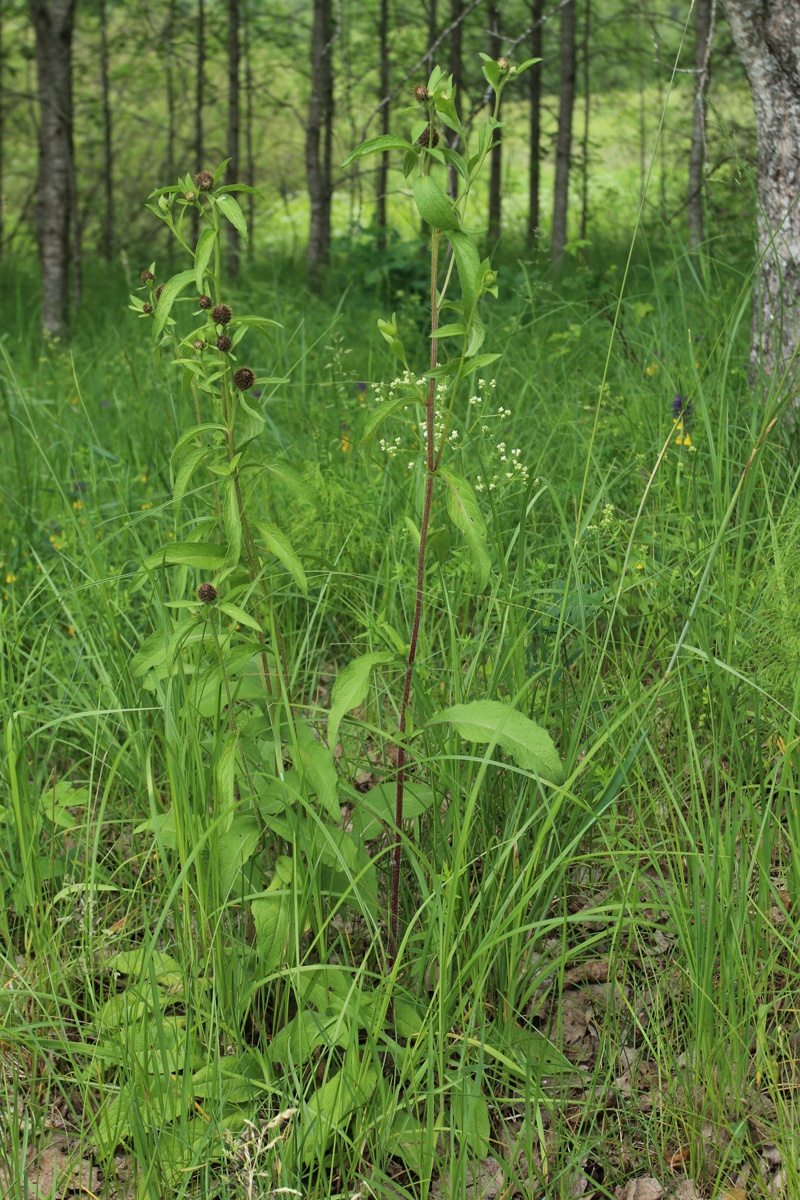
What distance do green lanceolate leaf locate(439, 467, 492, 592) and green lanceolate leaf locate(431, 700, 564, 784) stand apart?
0.20m

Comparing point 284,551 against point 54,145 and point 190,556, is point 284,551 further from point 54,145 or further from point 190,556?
point 54,145

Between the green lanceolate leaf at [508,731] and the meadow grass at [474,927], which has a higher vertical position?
the green lanceolate leaf at [508,731]

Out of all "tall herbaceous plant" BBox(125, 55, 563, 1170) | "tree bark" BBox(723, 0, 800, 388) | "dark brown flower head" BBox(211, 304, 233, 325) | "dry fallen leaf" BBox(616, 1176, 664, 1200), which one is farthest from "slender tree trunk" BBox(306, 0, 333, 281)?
"dry fallen leaf" BBox(616, 1176, 664, 1200)

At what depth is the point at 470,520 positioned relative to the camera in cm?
142

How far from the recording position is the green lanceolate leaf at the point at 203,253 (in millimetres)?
1399

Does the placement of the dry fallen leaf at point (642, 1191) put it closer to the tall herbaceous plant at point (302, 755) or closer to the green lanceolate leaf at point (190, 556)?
the tall herbaceous plant at point (302, 755)

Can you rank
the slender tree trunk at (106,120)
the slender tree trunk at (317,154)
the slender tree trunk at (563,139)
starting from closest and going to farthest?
the slender tree trunk at (563,139) < the slender tree trunk at (317,154) < the slender tree trunk at (106,120)

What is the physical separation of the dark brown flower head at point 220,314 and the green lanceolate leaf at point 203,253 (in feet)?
0.17

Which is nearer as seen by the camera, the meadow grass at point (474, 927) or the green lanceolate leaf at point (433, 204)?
the green lanceolate leaf at point (433, 204)

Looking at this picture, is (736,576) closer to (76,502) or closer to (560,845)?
A: (560,845)

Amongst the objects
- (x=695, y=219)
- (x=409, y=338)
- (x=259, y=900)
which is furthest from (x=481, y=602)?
(x=695, y=219)

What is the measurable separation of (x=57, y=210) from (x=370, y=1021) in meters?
6.32

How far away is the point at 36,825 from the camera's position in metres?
1.85

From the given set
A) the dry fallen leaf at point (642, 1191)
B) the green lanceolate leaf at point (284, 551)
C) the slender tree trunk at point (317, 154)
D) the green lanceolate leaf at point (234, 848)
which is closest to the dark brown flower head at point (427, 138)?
the green lanceolate leaf at point (284, 551)
